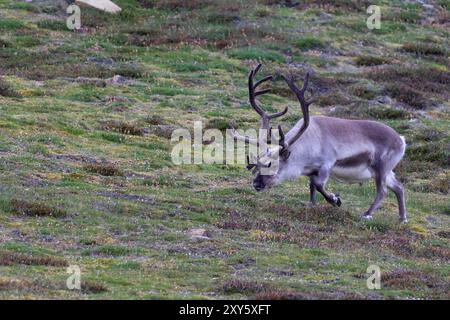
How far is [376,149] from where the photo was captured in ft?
69.8

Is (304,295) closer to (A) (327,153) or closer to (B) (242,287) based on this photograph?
(B) (242,287)

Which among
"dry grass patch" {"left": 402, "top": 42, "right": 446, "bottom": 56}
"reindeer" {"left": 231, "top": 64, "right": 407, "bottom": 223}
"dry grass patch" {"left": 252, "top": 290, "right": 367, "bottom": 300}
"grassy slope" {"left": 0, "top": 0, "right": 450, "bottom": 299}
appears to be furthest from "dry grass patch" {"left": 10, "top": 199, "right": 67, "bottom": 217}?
"dry grass patch" {"left": 402, "top": 42, "right": 446, "bottom": 56}

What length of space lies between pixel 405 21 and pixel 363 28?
9.62ft

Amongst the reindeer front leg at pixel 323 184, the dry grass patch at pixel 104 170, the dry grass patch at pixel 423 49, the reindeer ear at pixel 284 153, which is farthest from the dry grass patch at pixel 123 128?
the dry grass patch at pixel 423 49

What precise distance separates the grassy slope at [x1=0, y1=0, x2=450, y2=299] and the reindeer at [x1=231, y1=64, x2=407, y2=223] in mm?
584

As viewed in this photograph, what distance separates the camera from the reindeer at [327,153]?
20.4 metres

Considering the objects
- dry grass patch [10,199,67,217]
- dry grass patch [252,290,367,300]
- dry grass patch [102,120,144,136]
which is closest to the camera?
dry grass patch [252,290,367,300]

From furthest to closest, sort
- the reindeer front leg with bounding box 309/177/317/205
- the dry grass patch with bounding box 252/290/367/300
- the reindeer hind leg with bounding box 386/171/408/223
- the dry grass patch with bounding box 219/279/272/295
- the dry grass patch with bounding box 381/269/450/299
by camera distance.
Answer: the reindeer hind leg with bounding box 386/171/408/223, the reindeer front leg with bounding box 309/177/317/205, the dry grass patch with bounding box 381/269/450/299, the dry grass patch with bounding box 219/279/272/295, the dry grass patch with bounding box 252/290/367/300

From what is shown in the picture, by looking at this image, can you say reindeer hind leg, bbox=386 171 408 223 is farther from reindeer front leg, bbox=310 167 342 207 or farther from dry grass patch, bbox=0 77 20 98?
dry grass patch, bbox=0 77 20 98

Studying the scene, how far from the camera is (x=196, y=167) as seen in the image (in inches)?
941

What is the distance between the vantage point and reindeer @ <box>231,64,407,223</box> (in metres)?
20.4

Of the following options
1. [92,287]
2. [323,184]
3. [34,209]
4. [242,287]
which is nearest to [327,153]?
[323,184]
